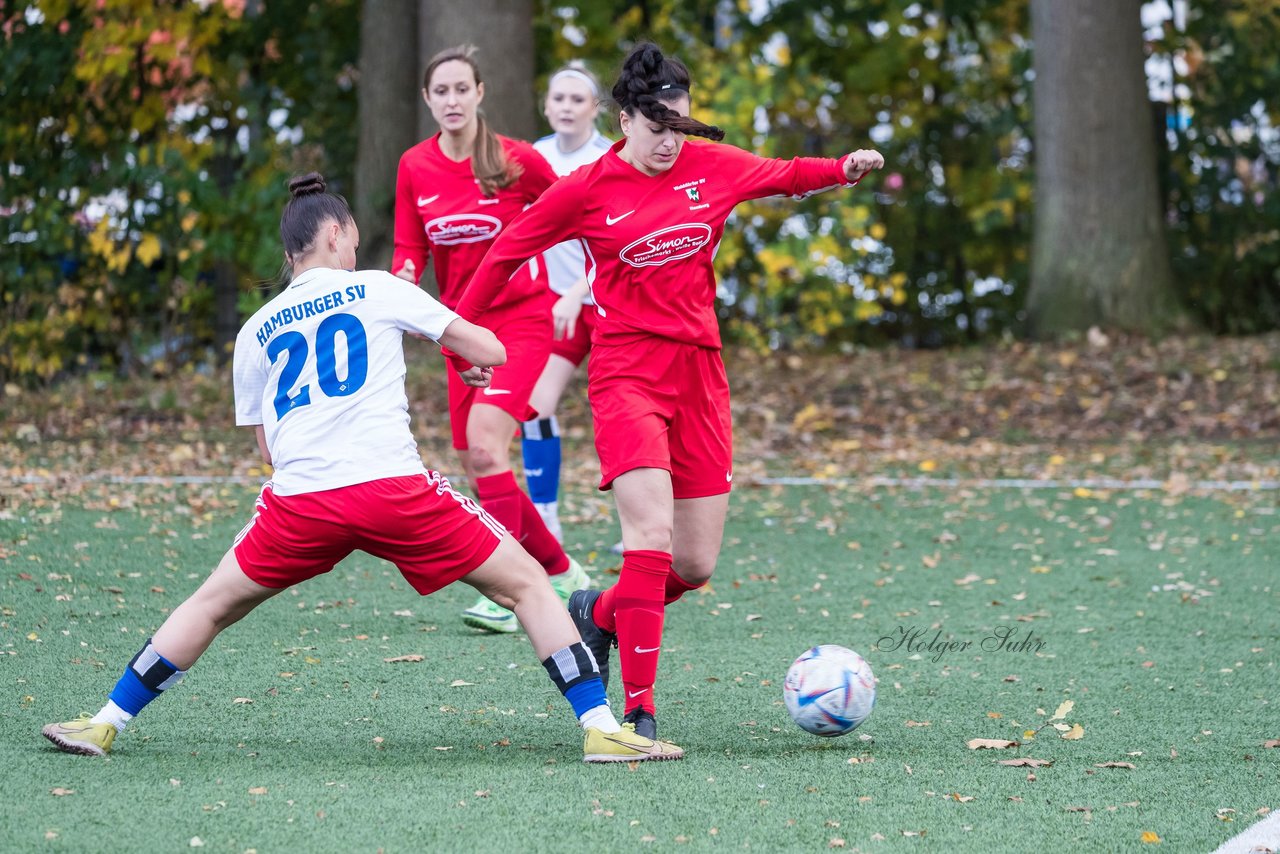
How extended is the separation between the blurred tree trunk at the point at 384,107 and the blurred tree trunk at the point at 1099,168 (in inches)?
228

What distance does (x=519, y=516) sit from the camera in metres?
6.48

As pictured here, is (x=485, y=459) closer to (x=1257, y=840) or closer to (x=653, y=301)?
(x=653, y=301)

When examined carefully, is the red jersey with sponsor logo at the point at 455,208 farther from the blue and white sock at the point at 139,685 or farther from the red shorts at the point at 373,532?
the blue and white sock at the point at 139,685

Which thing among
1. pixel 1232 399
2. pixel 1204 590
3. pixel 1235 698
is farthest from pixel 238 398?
pixel 1232 399

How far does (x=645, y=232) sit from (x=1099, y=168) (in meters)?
10.6

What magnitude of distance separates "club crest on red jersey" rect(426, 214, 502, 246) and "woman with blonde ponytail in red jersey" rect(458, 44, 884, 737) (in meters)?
1.60

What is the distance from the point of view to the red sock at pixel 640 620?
4.56m

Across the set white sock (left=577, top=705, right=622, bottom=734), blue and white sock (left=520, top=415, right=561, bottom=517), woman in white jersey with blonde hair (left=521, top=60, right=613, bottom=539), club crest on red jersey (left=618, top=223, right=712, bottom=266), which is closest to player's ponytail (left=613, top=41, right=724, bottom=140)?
club crest on red jersey (left=618, top=223, right=712, bottom=266)

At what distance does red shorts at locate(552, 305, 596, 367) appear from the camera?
707cm

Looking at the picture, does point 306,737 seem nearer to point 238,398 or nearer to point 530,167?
point 238,398

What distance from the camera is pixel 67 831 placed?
3623mm

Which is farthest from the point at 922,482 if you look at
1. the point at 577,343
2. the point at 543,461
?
the point at 577,343

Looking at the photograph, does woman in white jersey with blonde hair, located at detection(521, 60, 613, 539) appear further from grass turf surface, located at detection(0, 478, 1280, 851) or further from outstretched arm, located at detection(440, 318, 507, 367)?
outstretched arm, located at detection(440, 318, 507, 367)

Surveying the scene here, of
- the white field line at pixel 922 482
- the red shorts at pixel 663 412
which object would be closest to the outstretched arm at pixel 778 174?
the red shorts at pixel 663 412
